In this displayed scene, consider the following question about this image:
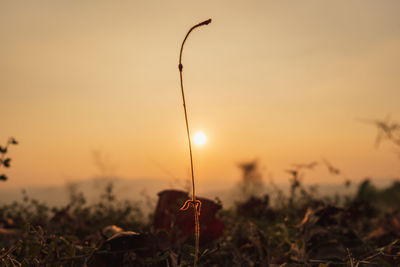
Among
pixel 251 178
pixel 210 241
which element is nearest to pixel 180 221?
pixel 210 241

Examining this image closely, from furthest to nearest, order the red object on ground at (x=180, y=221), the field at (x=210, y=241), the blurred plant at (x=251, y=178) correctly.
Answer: the blurred plant at (x=251, y=178), the red object on ground at (x=180, y=221), the field at (x=210, y=241)

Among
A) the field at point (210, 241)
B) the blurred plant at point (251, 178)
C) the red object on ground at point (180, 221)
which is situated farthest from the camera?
the blurred plant at point (251, 178)

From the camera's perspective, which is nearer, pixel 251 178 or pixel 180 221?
pixel 180 221

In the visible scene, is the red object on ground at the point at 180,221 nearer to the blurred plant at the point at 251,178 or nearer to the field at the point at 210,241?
the field at the point at 210,241

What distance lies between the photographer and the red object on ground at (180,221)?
2.02 metres

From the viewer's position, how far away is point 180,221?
2.09 metres

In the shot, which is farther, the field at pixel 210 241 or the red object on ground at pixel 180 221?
the red object on ground at pixel 180 221

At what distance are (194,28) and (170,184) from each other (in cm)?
160

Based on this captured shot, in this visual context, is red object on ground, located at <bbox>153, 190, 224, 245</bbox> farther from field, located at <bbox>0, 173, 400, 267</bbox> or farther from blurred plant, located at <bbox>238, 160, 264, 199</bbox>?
blurred plant, located at <bbox>238, 160, 264, 199</bbox>

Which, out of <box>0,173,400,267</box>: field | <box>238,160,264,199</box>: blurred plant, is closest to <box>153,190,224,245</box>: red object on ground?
<box>0,173,400,267</box>: field

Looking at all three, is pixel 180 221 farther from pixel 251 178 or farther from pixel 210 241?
pixel 251 178

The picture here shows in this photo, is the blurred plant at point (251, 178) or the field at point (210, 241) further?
the blurred plant at point (251, 178)

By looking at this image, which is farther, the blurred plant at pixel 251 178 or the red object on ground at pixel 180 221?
the blurred plant at pixel 251 178

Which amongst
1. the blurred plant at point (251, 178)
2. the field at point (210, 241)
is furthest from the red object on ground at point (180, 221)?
the blurred plant at point (251, 178)
